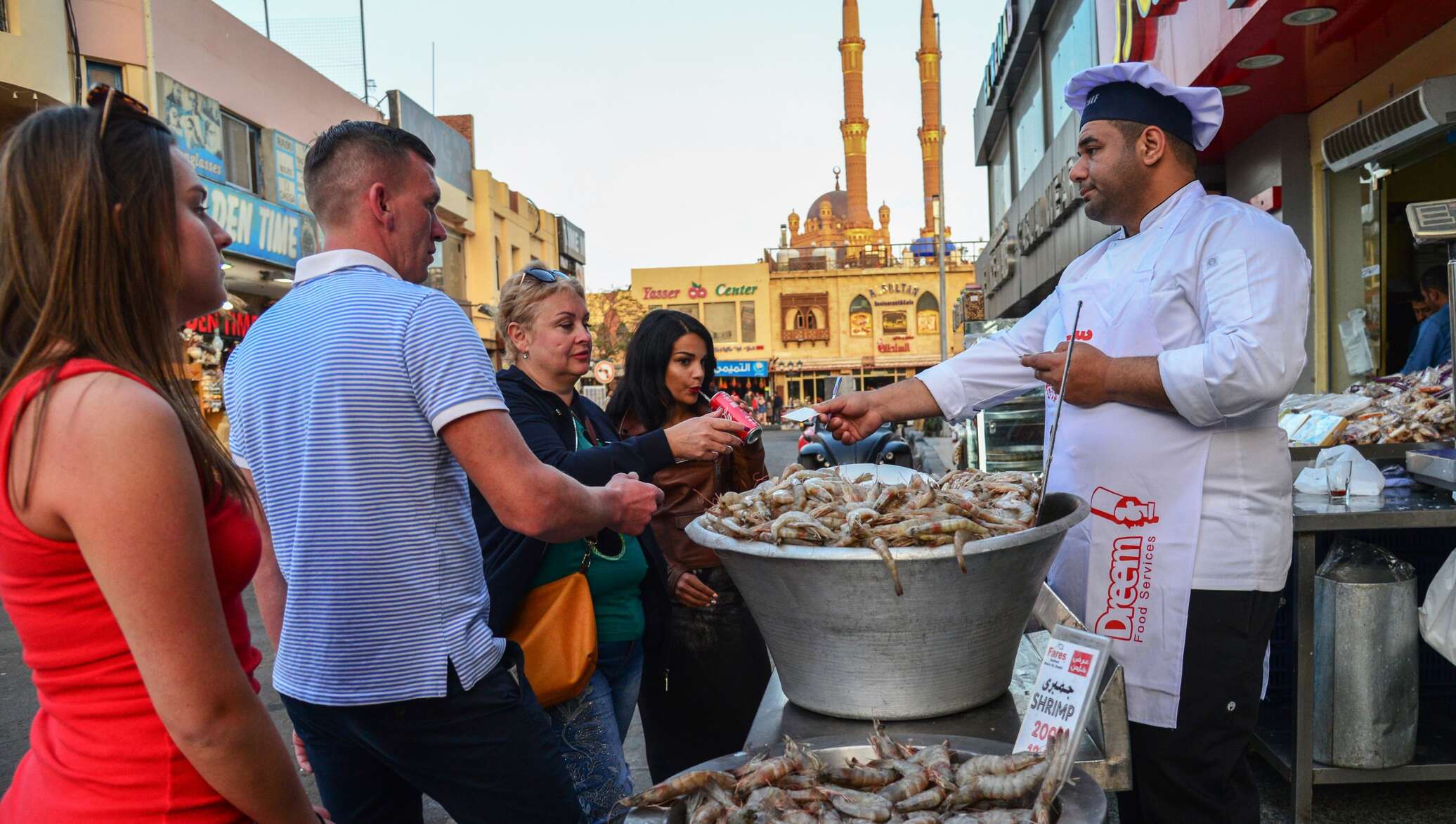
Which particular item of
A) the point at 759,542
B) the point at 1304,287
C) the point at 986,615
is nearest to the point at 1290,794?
the point at 1304,287

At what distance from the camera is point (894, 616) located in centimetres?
176

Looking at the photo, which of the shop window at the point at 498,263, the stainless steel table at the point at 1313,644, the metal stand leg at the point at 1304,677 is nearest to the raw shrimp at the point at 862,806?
the stainless steel table at the point at 1313,644

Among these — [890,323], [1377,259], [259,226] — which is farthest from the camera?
[890,323]

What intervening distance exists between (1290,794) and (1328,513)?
1204 mm

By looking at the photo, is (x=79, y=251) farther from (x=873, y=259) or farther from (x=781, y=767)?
(x=873, y=259)

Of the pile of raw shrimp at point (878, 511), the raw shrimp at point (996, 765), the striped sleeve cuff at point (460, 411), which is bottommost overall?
the raw shrimp at point (996, 765)

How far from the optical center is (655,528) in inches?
140

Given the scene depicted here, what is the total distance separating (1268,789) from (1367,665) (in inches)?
31.8

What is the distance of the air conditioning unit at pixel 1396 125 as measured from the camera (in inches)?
225

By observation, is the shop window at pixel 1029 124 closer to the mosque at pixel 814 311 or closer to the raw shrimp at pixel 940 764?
the raw shrimp at pixel 940 764

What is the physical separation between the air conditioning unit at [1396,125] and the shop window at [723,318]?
44.4 meters

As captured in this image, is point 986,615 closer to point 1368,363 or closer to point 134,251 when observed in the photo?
point 134,251

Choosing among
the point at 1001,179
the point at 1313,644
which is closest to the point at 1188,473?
the point at 1313,644

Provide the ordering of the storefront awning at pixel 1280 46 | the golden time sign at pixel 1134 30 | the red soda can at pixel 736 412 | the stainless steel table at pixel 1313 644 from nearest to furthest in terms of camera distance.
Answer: the red soda can at pixel 736 412 < the stainless steel table at pixel 1313 644 < the storefront awning at pixel 1280 46 < the golden time sign at pixel 1134 30
